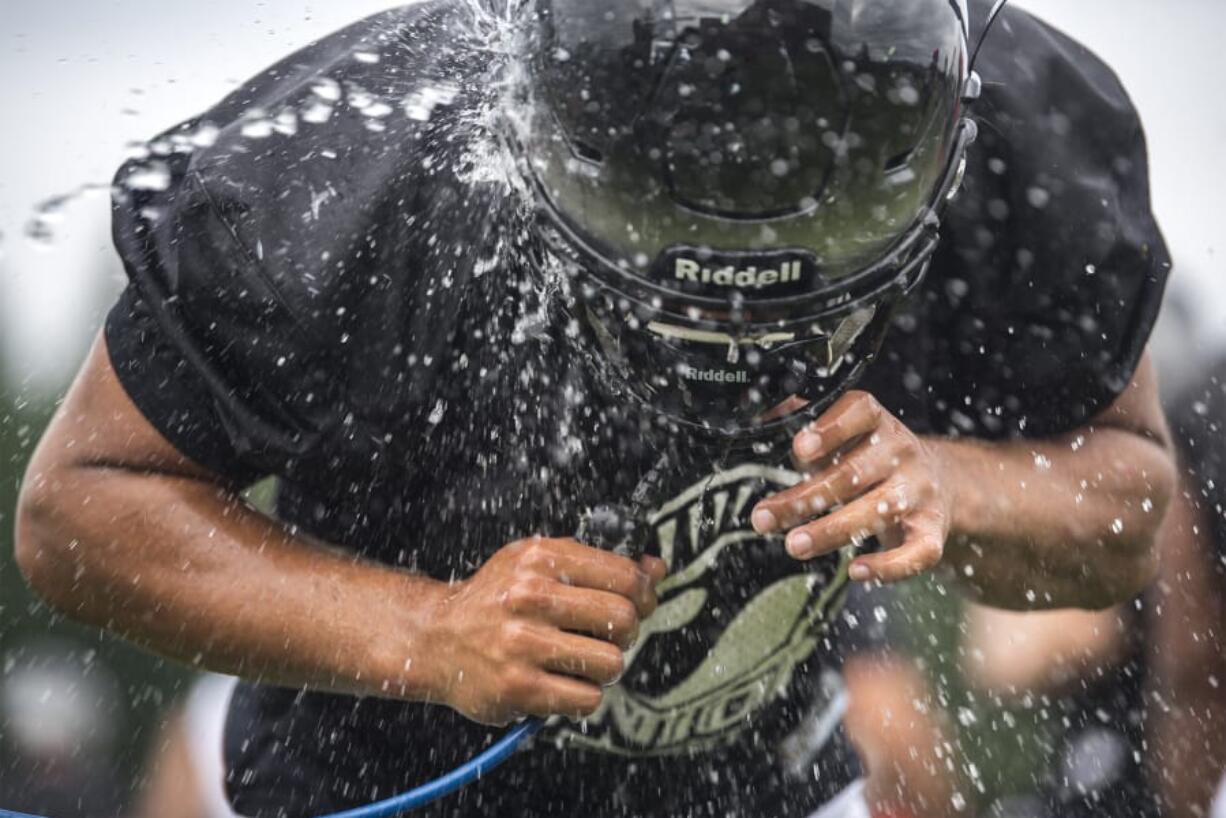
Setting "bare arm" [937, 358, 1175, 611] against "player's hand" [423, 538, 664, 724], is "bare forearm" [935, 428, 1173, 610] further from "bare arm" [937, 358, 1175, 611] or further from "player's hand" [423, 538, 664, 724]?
"player's hand" [423, 538, 664, 724]

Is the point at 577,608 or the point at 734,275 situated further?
the point at 577,608

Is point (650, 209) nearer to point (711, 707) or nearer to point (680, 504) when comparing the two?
point (680, 504)

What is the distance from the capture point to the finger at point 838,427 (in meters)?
1.86

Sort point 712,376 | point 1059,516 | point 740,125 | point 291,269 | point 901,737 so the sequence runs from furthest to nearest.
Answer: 1. point 901,737
2. point 1059,516
3. point 291,269
4. point 712,376
5. point 740,125

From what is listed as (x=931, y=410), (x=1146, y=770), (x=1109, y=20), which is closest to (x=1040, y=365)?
(x=931, y=410)

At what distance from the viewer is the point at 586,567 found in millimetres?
1862

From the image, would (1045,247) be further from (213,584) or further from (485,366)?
(213,584)

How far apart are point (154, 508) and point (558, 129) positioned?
764 mm

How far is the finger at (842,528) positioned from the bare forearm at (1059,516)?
1.06 feet

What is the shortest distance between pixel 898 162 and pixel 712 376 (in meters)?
0.34

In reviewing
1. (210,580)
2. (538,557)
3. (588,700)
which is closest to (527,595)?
(538,557)

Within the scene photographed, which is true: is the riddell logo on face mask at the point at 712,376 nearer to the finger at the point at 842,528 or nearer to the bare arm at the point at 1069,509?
the finger at the point at 842,528

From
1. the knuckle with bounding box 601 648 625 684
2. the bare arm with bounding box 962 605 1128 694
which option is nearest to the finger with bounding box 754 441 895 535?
the knuckle with bounding box 601 648 625 684

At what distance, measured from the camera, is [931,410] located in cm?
232
